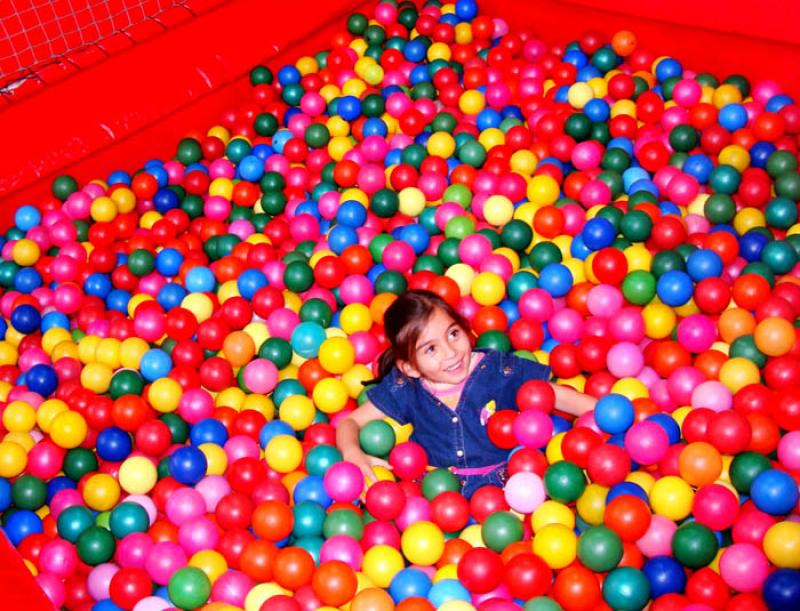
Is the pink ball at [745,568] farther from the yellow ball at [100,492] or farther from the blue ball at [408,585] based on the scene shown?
the yellow ball at [100,492]

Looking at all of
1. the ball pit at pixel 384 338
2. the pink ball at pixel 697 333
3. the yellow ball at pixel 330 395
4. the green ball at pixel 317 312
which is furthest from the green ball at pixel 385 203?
the pink ball at pixel 697 333

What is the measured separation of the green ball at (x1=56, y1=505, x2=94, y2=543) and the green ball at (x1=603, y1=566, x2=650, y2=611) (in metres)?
1.08

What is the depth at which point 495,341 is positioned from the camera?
7.25 ft

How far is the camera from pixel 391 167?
2896 mm

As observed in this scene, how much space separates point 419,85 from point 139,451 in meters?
1.64

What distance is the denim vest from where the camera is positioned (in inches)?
79.2

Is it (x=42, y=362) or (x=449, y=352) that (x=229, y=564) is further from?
(x=42, y=362)

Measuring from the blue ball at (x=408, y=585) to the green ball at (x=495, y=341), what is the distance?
2.09ft

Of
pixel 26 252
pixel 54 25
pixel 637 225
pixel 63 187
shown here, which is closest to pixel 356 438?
pixel 637 225

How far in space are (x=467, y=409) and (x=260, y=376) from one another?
Answer: 0.54 meters

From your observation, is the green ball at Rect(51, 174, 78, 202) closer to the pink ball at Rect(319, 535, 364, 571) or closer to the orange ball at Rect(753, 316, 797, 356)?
the pink ball at Rect(319, 535, 364, 571)

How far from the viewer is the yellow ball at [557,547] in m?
1.70

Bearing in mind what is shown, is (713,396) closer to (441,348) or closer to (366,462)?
(441,348)

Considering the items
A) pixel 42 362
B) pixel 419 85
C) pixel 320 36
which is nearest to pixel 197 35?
pixel 320 36
